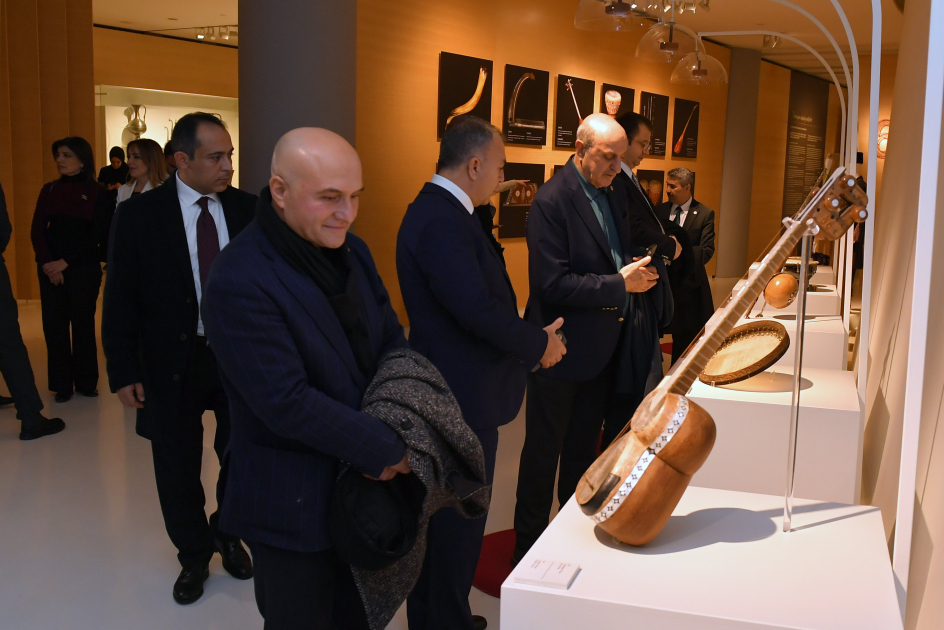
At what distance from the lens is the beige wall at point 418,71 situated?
7.50 m

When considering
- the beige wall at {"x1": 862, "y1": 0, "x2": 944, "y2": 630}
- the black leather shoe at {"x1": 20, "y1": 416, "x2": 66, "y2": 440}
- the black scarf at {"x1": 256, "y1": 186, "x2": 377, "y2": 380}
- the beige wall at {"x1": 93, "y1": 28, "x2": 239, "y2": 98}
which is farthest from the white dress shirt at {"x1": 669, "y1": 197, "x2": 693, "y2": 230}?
the beige wall at {"x1": 93, "y1": 28, "x2": 239, "y2": 98}

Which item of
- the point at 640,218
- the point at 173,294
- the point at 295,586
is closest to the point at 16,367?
the point at 173,294

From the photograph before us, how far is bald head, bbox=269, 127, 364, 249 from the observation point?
1706mm

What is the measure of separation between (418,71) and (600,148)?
17.3 feet

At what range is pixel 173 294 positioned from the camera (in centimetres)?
276

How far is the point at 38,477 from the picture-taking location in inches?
165

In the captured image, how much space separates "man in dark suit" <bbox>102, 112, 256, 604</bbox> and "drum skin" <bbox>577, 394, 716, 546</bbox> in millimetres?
1845

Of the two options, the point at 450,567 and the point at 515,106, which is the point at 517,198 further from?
the point at 450,567

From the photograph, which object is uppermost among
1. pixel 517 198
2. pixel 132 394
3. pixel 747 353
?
pixel 517 198

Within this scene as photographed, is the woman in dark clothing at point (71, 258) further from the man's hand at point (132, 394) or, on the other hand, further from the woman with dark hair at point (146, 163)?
the man's hand at point (132, 394)

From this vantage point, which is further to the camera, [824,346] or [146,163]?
[146,163]

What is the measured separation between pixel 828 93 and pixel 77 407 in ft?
59.7

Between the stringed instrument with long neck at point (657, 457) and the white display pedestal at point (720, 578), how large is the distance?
8 centimetres

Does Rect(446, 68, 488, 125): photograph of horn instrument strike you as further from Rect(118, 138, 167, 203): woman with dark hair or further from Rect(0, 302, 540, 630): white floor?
Rect(0, 302, 540, 630): white floor
